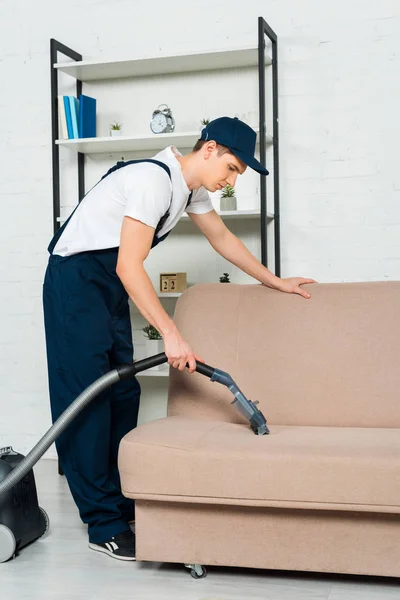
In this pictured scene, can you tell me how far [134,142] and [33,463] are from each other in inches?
72.6

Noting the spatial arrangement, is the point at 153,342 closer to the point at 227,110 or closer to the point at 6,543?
the point at 227,110

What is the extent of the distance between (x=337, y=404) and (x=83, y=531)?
39.5 inches

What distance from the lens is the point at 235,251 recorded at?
2824mm

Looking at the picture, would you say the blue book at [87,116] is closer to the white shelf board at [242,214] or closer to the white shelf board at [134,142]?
the white shelf board at [134,142]

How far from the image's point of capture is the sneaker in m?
2.43

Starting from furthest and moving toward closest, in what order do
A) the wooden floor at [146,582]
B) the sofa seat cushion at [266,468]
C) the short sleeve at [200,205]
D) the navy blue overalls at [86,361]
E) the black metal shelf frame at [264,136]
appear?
the black metal shelf frame at [264,136]
the short sleeve at [200,205]
the navy blue overalls at [86,361]
the wooden floor at [146,582]
the sofa seat cushion at [266,468]

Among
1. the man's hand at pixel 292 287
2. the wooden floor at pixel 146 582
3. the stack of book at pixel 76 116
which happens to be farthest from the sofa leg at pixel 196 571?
the stack of book at pixel 76 116

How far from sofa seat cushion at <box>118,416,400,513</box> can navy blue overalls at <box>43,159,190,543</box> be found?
0.27 meters

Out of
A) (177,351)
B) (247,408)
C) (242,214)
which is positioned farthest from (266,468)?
(242,214)

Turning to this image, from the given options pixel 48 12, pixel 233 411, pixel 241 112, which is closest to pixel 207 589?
pixel 233 411

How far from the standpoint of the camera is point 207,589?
2.18 metres

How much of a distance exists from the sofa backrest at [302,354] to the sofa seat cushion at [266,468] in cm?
23

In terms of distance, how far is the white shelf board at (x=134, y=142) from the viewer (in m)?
3.58

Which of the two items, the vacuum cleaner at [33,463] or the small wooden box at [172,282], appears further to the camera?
the small wooden box at [172,282]
